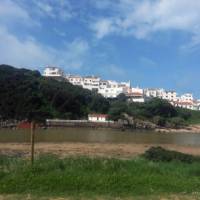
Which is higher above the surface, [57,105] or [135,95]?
[135,95]

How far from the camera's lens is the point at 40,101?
4579 inches

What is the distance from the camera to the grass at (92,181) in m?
10.9

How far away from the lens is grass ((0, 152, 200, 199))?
428 inches

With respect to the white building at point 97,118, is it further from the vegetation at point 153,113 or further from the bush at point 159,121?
the bush at point 159,121

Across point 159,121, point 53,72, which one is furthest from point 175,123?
point 53,72

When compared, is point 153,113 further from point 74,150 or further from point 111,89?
point 74,150

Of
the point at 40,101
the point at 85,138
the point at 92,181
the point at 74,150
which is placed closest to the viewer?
the point at 92,181

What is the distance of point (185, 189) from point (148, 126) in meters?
112

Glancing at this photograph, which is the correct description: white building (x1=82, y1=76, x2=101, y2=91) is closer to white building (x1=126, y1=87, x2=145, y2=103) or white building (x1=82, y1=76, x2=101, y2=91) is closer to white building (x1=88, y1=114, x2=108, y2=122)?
white building (x1=126, y1=87, x2=145, y2=103)

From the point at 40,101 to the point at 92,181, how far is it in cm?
10577

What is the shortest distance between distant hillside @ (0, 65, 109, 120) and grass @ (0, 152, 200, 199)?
9326cm

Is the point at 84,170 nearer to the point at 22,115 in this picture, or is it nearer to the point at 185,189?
the point at 185,189

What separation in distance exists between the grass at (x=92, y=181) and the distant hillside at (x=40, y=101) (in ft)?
306

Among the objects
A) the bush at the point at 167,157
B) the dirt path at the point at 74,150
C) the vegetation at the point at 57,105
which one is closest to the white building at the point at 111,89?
the vegetation at the point at 57,105
